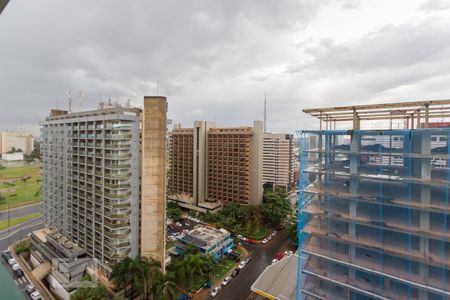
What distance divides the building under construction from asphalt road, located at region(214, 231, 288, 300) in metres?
4.63

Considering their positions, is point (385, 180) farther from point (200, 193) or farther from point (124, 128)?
point (200, 193)

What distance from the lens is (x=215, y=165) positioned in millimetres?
22547

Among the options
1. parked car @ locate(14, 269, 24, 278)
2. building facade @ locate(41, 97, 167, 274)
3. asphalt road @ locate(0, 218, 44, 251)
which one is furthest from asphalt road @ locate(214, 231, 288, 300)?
asphalt road @ locate(0, 218, 44, 251)

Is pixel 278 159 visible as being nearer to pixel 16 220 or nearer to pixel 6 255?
pixel 6 255

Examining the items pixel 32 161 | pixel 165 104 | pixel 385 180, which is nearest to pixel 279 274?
pixel 385 180

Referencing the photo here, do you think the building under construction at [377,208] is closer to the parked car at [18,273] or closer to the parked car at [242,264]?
the parked car at [242,264]

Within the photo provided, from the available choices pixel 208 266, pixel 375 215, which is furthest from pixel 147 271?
pixel 375 215

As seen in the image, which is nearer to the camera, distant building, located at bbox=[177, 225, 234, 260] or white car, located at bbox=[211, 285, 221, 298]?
white car, located at bbox=[211, 285, 221, 298]

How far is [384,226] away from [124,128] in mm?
10086

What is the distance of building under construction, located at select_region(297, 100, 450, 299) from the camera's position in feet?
18.4

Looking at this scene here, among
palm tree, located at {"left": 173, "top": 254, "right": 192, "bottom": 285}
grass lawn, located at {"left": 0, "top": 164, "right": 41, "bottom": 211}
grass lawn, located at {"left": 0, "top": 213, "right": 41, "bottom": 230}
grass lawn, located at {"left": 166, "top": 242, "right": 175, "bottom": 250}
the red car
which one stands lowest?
the red car

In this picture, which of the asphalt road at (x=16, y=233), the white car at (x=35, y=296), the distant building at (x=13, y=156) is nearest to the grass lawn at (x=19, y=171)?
the distant building at (x=13, y=156)

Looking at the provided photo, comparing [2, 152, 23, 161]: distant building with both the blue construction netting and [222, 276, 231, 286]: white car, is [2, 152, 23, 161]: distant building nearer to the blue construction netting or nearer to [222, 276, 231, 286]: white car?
[222, 276, 231, 286]: white car

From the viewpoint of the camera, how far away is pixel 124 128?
956 centimetres
